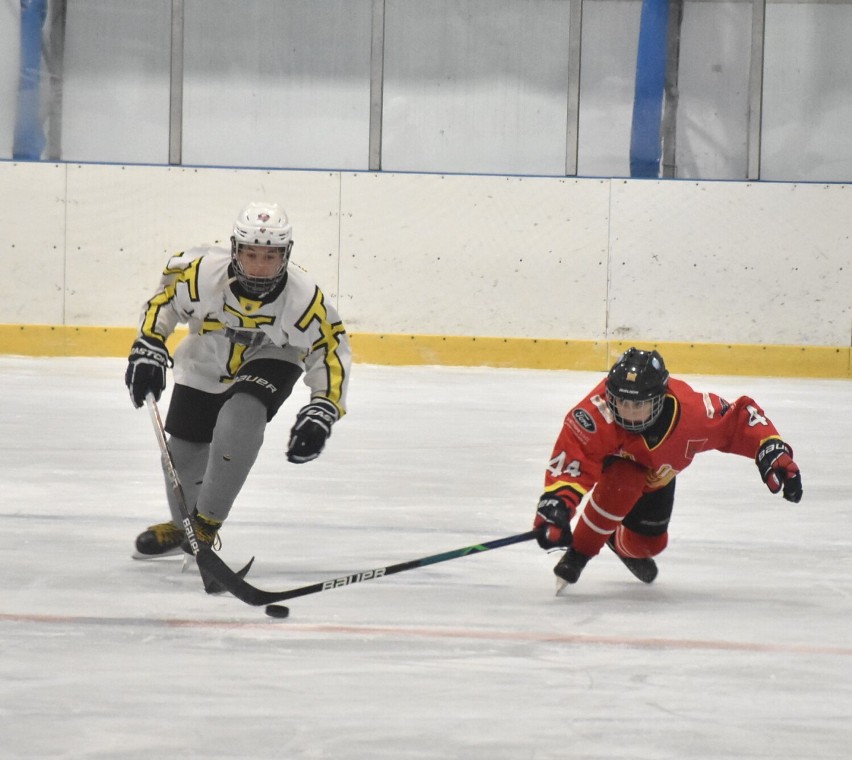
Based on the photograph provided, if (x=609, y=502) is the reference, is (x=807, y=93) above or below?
above

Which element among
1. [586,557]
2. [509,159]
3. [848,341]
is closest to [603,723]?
[586,557]

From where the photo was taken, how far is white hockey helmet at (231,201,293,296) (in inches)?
114

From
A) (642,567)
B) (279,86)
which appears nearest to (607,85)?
(279,86)

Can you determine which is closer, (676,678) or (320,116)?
(676,678)

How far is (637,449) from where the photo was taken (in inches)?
115

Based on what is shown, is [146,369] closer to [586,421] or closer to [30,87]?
[586,421]

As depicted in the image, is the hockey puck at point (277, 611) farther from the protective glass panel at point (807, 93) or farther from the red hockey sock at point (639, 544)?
the protective glass panel at point (807, 93)

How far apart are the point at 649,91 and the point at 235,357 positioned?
717 cm

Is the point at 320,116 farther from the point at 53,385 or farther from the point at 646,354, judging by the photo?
the point at 646,354

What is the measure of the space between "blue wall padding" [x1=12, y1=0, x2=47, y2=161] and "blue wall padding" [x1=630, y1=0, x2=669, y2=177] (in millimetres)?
4169

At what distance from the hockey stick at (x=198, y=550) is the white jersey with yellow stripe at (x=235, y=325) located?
0.16m

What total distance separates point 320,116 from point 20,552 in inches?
278

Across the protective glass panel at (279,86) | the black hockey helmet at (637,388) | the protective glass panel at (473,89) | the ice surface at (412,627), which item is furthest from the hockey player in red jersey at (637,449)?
the protective glass panel at (279,86)

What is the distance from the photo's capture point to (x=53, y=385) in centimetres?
703
